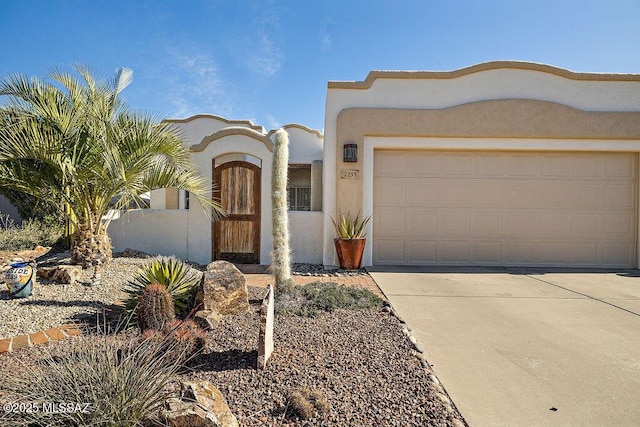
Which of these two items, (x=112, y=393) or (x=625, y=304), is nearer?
(x=112, y=393)

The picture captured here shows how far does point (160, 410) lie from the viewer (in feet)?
6.20

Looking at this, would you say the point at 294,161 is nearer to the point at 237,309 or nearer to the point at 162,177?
the point at 162,177

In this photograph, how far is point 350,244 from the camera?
6.78 meters

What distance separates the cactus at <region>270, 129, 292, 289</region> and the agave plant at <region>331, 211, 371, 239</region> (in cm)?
222

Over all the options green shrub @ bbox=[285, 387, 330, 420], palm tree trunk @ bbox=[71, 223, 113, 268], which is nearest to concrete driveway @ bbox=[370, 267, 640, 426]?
green shrub @ bbox=[285, 387, 330, 420]

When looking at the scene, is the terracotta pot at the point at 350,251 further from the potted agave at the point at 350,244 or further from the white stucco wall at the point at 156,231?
the white stucco wall at the point at 156,231

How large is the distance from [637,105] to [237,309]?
8993mm

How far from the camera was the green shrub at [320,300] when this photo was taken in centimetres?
420

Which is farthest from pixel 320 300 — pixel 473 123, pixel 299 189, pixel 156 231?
pixel 299 189

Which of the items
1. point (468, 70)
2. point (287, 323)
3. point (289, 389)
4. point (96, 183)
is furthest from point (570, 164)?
point (96, 183)

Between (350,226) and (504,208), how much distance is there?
3513 millimetres

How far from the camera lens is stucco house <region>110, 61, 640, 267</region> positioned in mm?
7258

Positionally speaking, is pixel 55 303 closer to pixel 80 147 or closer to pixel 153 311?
pixel 153 311

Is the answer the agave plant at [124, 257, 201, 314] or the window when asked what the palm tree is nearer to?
the agave plant at [124, 257, 201, 314]
